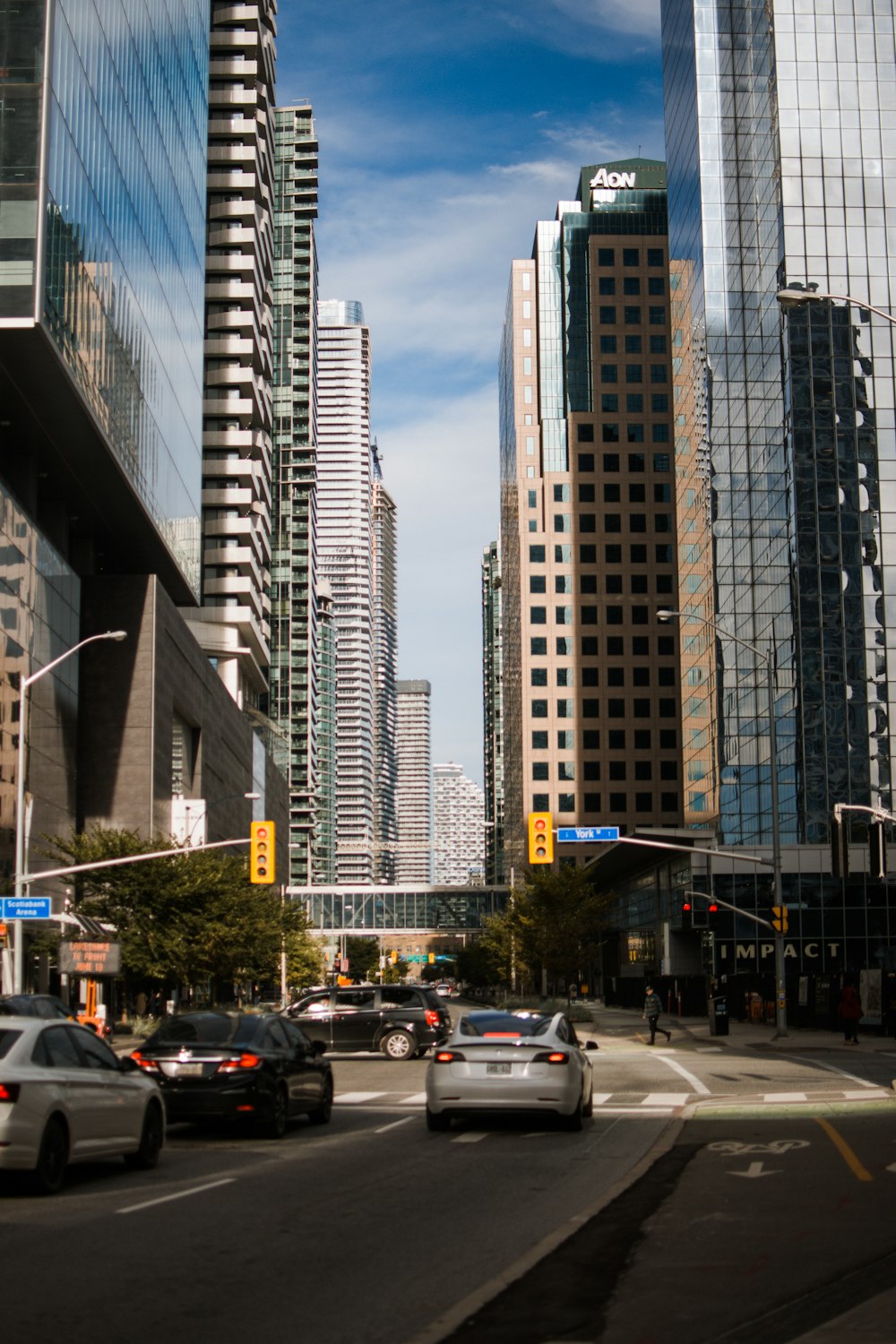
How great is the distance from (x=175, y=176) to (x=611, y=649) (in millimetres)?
77053

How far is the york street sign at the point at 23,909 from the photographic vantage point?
35438 mm

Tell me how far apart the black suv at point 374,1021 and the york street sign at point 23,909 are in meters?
6.14

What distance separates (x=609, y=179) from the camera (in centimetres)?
16712

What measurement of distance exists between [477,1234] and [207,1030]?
7947mm

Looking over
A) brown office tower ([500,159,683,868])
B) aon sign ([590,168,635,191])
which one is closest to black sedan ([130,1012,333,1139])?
brown office tower ([500,159,683,868])

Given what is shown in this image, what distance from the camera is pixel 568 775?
141 m

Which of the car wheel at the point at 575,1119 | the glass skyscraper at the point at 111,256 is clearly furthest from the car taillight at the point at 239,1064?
the glass skyscraper at the point at 111,256

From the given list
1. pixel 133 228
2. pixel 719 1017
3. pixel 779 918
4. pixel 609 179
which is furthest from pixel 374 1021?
pixel 609 179

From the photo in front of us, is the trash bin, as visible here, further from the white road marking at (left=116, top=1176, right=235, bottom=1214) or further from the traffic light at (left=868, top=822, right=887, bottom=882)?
the white road marking at (left=116, top=1176, right=235, bottom=1214)

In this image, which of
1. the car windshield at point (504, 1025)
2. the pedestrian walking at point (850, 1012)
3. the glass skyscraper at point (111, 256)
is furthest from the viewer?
the glass skyscraper at point (111, 256)

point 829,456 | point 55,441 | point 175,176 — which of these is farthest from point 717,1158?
point 829,456

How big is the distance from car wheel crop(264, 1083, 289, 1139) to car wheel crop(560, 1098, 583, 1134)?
10.8ft

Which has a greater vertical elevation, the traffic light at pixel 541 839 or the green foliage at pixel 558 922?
the traffic light at pixel 541 839

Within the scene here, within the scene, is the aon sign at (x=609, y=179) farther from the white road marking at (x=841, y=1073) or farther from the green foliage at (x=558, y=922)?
the white road marking at (x=841, y=1073)
